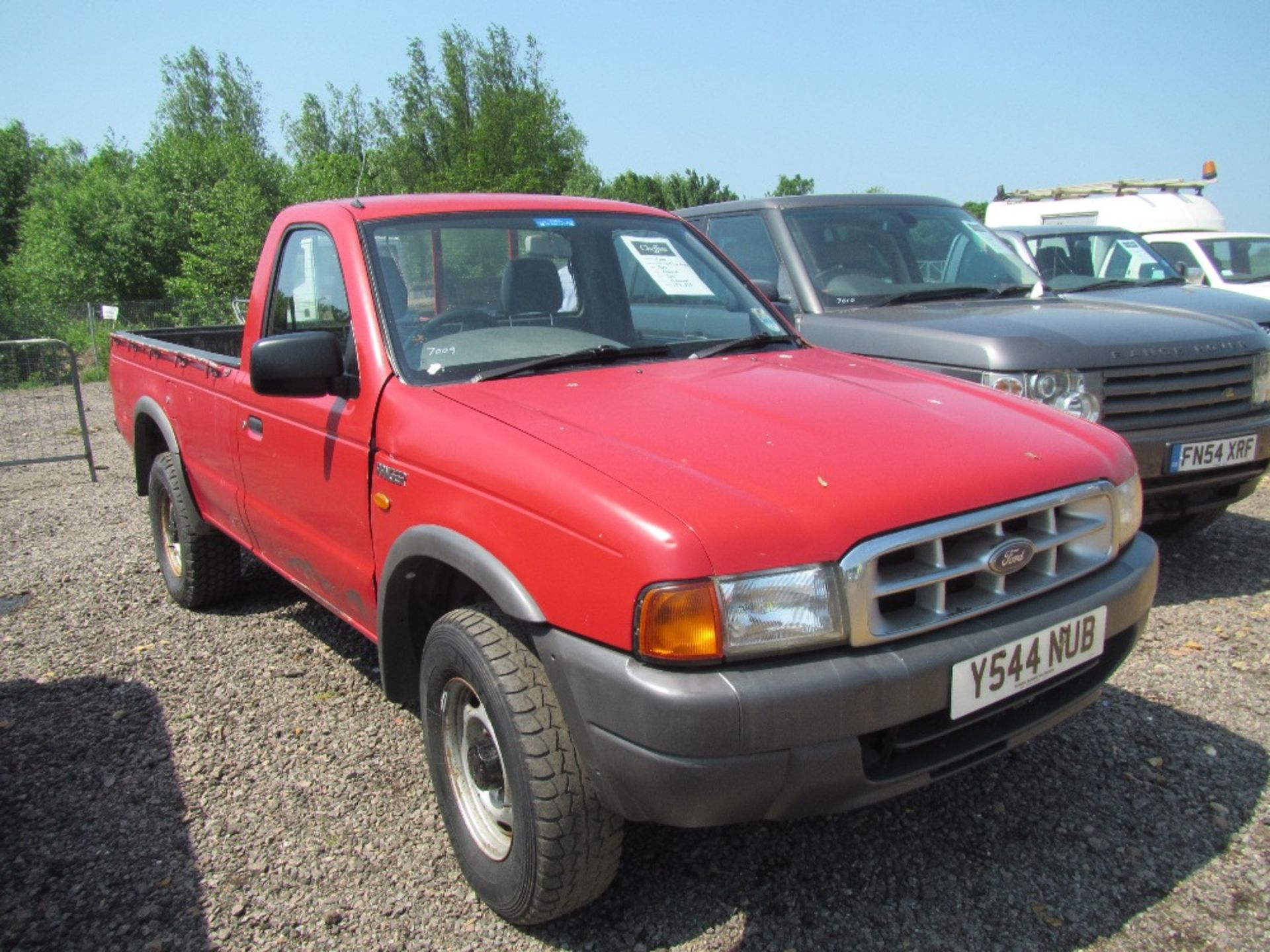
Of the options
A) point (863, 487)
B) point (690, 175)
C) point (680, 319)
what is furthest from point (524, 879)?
point (690, 175)

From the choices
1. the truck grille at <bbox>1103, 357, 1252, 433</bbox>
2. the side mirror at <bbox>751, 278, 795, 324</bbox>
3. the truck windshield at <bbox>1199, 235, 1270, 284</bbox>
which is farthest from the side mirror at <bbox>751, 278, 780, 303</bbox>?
the truck windshield at <bbox>1199, 235, 1270, 284</bbox>

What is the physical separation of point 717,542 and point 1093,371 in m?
3.19

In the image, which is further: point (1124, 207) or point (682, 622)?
point (1124, 207)

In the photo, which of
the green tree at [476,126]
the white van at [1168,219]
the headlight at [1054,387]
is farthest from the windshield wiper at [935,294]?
the green tree at [476,126]

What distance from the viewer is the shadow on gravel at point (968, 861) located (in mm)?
2367

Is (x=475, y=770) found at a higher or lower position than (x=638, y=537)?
lower

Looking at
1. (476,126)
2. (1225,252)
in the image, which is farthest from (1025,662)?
(476,126)

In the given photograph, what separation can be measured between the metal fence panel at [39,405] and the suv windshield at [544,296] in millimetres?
7607

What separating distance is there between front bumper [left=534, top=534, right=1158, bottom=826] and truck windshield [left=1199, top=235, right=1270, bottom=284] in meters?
11.5

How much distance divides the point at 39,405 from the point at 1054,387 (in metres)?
13.9

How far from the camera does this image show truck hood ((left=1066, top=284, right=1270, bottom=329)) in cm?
657

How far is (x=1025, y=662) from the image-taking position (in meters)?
2.18

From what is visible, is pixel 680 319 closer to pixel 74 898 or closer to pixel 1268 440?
pixel 74 898

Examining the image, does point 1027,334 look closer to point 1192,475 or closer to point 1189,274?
point 1192,475
